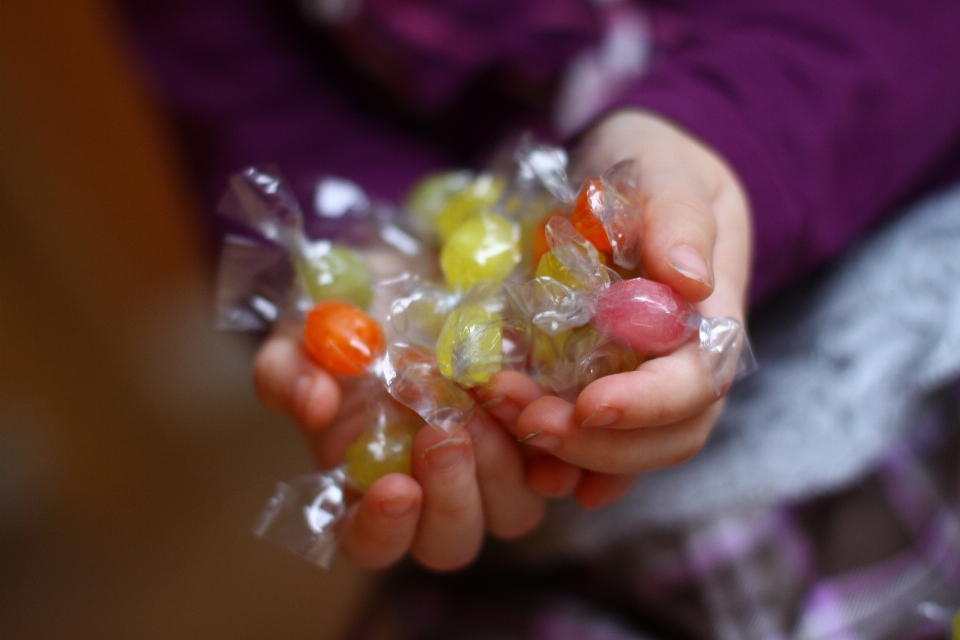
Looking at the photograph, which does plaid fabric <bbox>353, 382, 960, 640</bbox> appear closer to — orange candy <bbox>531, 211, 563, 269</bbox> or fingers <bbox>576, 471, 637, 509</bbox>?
fingers <bbox>576, 471, 637, 509</bbox>

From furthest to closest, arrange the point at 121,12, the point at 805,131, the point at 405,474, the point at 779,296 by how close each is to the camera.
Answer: the point at 121,12 → the point at 779,296 → the point at 805,131 → the point at 405,474

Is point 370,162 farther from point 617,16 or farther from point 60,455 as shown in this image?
point 60,455

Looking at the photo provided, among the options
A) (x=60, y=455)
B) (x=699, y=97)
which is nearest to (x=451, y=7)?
(x=699, y=97)

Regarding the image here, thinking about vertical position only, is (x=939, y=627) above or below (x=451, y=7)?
below

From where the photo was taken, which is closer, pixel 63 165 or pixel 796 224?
pixel 796 224

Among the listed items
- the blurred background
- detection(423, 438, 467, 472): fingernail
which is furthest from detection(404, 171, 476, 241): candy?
the blurred background

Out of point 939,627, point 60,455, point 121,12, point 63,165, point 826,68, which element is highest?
point 826,68

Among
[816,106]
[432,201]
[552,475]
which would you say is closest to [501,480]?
[552,475]
